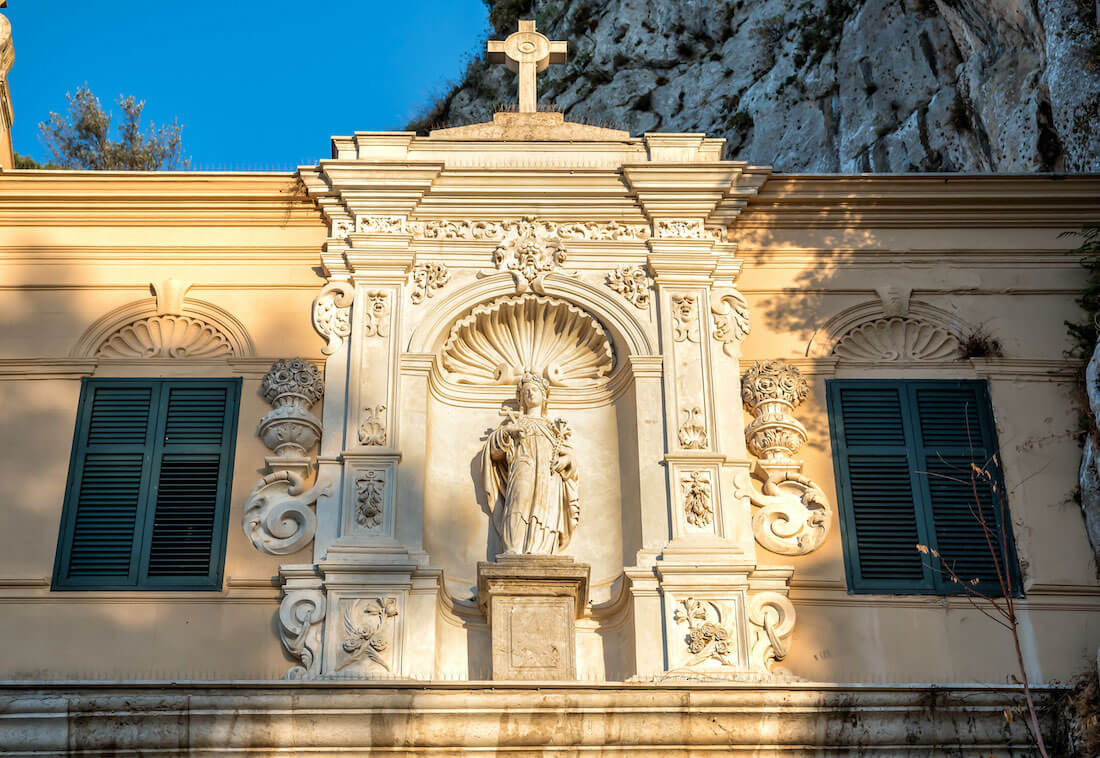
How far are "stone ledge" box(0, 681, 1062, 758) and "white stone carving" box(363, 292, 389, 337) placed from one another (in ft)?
10.6

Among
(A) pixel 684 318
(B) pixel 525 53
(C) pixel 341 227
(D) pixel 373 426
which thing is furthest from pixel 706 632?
(B) pixel 525 53

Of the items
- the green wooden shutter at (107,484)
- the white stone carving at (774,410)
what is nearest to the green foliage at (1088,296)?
the white stone carving at (774,410)

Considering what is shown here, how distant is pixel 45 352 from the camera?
11531 mm

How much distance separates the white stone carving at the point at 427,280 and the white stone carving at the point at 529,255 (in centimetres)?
45

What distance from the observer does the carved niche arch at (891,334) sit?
11.7 m

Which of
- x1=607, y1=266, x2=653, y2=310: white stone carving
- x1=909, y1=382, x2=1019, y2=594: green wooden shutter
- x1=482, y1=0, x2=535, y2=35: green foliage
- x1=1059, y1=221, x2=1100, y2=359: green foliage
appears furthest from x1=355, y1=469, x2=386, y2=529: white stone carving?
x1=482, y1=0, x2=535, y2=35: green foliage

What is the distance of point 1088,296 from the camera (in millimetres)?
11812

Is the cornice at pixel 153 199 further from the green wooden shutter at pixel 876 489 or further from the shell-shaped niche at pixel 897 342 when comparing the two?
the green wooden shutter at pixel 876 489

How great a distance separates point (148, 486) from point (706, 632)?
4301mm

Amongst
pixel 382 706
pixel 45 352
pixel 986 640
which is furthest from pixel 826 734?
pixel 45 352

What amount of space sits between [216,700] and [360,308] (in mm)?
3694

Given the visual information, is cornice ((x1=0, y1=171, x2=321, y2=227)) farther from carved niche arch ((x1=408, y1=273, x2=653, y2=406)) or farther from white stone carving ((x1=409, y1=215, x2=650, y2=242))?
carved niche arch ((x1=408, y1=273, x2=653, y2=406))

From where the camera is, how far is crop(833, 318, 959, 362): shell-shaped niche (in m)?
11.7

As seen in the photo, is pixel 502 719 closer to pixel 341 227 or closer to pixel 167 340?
pixel 167 340
